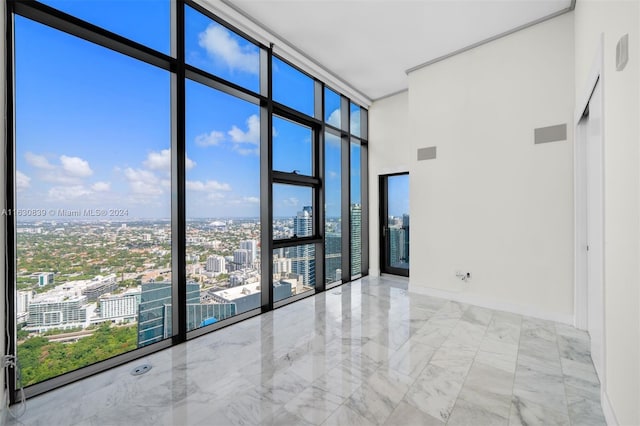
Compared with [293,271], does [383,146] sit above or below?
above

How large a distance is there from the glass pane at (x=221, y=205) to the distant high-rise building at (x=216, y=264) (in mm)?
11

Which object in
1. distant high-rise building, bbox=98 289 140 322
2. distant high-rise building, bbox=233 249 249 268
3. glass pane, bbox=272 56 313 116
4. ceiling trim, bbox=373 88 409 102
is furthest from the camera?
ceiling trim, bbox=373 88 409 102

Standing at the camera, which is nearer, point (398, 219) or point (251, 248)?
point (251, 248)

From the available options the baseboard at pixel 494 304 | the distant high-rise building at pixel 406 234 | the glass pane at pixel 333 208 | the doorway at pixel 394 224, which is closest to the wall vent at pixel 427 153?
the doorway at pixel 394 224

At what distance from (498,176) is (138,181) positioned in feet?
13.1

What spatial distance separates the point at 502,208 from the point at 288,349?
3.04 m

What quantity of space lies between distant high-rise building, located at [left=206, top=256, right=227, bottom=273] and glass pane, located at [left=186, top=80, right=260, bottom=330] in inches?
0.4

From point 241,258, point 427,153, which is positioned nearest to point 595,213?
point 427,153

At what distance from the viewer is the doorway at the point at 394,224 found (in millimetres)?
4941

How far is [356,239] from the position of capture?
5.09 metres

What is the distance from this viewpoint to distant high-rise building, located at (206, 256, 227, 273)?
2850 millimetres

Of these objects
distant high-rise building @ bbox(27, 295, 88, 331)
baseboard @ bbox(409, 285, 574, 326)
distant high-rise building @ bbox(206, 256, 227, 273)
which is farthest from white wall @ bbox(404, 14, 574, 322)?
distant high-rise building @ bbox(27, 295, 88, 331)

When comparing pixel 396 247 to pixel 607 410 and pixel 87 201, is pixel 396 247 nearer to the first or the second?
pixel 607 410

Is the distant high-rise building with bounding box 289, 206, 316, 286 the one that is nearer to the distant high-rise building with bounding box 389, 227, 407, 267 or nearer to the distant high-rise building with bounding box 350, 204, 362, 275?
the distant high-rise building with bounding box 350, 204, 362, 275
